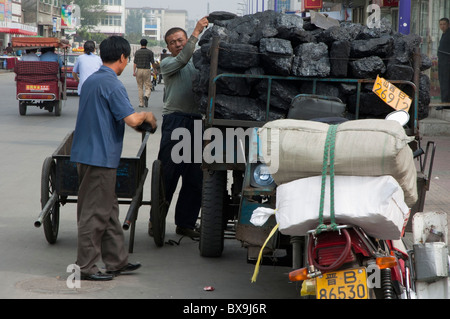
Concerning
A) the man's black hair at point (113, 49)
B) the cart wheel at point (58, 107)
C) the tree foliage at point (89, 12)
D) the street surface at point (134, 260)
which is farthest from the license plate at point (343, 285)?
the tree foliage at point (89, 12)

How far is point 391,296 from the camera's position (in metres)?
3.62

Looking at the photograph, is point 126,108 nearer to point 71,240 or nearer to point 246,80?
point 246,80

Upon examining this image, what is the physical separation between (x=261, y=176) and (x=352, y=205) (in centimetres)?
138

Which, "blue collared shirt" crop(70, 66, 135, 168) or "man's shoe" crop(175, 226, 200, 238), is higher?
"blue collared shirt" crop(70, 66, 135, 168)

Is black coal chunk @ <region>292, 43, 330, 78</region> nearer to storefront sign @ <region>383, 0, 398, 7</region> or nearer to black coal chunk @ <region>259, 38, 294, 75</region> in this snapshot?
black coal chunk @ <region>259, 38, 294, 75</region>

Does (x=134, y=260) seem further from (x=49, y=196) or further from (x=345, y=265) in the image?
(x=345, y=265)

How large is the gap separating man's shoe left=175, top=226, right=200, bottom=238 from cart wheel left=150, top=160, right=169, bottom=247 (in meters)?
0.43

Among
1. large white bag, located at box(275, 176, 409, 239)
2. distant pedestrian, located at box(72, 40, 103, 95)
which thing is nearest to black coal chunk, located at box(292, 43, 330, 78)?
large white bag, located at box(275, 176, 409, 239)

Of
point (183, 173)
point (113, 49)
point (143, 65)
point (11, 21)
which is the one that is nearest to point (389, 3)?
point (143, 65)

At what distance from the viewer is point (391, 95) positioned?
5.24 m

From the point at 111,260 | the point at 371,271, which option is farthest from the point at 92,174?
the point at 371,271

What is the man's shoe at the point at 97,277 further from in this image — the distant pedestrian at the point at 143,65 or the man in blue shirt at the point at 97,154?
the distant pedestrian at the point at 143,65

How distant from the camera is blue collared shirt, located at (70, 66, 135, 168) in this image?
17.1 feet

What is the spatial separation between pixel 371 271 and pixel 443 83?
48.4 feet
